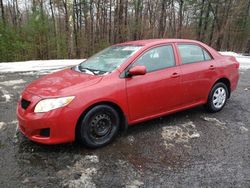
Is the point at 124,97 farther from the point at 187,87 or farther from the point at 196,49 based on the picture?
the point at 196,49

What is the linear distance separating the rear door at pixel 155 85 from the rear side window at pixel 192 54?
0.26m

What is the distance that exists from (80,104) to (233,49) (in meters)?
24.6

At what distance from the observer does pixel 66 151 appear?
3.72m

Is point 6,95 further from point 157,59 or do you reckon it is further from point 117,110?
point 157,59

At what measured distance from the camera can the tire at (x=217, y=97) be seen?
5215 millimetres

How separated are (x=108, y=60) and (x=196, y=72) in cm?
162

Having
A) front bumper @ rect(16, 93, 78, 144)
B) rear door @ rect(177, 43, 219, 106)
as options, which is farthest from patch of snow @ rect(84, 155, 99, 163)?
rear door @ rect(177, 43, 219, 106)

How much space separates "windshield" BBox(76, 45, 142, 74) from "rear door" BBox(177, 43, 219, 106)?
954 mm

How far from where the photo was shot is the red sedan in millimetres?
Answer: 3490

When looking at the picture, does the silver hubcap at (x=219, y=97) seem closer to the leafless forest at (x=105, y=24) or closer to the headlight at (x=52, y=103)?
the headlight at (x=52, y=103)

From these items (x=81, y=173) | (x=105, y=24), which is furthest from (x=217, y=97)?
(x=105, y=24)

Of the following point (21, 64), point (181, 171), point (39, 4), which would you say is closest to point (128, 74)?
point (181, 171)

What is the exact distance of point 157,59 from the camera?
175 inches

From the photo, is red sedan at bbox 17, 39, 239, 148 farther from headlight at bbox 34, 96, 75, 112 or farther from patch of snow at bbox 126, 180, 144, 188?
patch of snow at bbox 126, 180, 144, 188
